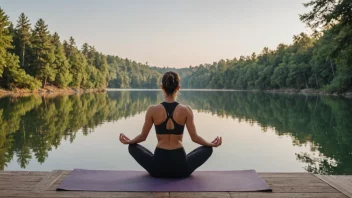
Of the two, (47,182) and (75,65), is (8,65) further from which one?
(47,182)

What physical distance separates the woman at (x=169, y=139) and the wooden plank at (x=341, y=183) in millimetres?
1667

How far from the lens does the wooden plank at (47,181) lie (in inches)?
174

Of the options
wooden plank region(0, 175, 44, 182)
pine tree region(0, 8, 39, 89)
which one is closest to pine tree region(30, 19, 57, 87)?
pine tree region(0, 8, 39, 89)

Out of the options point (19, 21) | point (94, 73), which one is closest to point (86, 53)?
point (94, 73)

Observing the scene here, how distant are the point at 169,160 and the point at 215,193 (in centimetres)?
80

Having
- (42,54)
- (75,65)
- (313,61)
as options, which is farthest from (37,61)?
(313,61)

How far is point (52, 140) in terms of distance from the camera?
13.5 m

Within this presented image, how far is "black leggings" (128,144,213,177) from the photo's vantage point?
15.4 ft

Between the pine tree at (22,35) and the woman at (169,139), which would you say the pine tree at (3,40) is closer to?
the pine tree at (22,35)

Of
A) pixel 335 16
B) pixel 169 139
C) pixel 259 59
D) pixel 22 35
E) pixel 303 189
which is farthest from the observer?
pixel 259 59

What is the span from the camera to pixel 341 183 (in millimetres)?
4773

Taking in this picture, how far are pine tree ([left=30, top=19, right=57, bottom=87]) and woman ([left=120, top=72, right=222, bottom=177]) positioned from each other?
188ft

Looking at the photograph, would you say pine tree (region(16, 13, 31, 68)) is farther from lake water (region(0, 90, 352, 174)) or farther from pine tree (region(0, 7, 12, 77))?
lake water (region(0, 90, 352, 174))

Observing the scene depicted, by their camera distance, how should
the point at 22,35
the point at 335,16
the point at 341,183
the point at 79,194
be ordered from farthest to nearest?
1. the point at 22,35
2. the point at 335,16
3. the point at 341,183
4. the point at 79,194
